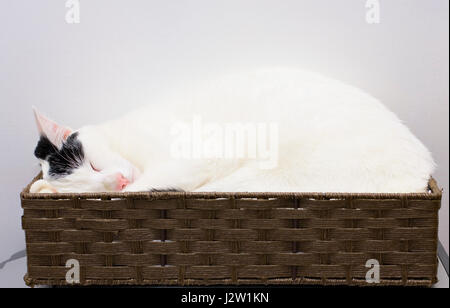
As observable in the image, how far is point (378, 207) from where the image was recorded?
0.89 m

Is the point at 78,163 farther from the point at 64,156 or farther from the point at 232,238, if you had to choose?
the point at 232,238

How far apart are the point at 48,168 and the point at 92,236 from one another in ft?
0.80

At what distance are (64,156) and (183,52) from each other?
0.46 meters

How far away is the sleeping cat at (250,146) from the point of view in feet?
3.26

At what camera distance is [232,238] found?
92 cm

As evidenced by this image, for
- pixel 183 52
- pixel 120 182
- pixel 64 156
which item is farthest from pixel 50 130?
pixel 183 52

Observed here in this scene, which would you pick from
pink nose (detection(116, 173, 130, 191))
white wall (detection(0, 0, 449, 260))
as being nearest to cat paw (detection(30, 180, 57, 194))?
pink nose (detection(116, 173, 130, 191))

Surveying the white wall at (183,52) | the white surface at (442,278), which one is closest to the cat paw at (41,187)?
the white wall at (183,52)

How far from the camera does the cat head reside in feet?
3.44

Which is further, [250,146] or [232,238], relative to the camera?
[250,146]

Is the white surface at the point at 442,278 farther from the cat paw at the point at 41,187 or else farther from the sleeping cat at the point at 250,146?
the cat paw at the point at 41,187

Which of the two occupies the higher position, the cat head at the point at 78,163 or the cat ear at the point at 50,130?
the cat ear at the point at 50,130

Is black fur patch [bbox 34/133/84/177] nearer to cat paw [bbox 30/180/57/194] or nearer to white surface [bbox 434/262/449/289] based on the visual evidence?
cat paw [bbox 30/180/57/194]
